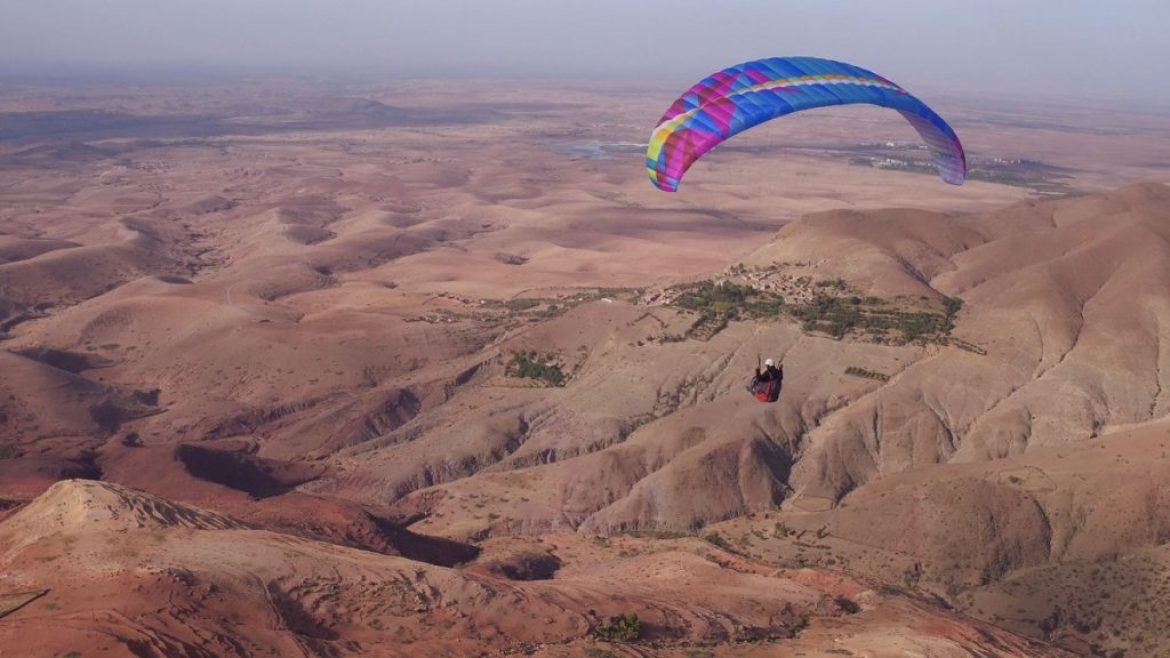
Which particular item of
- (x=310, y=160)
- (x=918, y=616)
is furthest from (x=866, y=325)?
(x=310, y=160)

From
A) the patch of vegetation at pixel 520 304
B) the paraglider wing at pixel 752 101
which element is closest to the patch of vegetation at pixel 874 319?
the paraglider wing at pixel 752 101

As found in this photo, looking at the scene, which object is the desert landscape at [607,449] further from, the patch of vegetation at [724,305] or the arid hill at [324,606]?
the patch of vegetation at [724,305]

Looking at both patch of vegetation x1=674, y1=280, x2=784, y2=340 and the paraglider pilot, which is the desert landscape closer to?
patch of vegetation x1=674, y1=280, x2=784, y2=340

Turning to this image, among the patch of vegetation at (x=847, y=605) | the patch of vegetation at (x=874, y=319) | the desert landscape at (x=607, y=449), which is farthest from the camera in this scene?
the patch of vegetation at (x=874, y=319)

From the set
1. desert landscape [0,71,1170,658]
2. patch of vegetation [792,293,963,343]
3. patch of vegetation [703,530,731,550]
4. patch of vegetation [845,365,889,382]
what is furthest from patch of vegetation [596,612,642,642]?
patch of vegetation [792,293,963,343]

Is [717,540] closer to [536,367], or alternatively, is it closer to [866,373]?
[866,373]

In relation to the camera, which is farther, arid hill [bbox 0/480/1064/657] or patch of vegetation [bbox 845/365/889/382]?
patch of vegetation [bbox 845/365/889/382]
